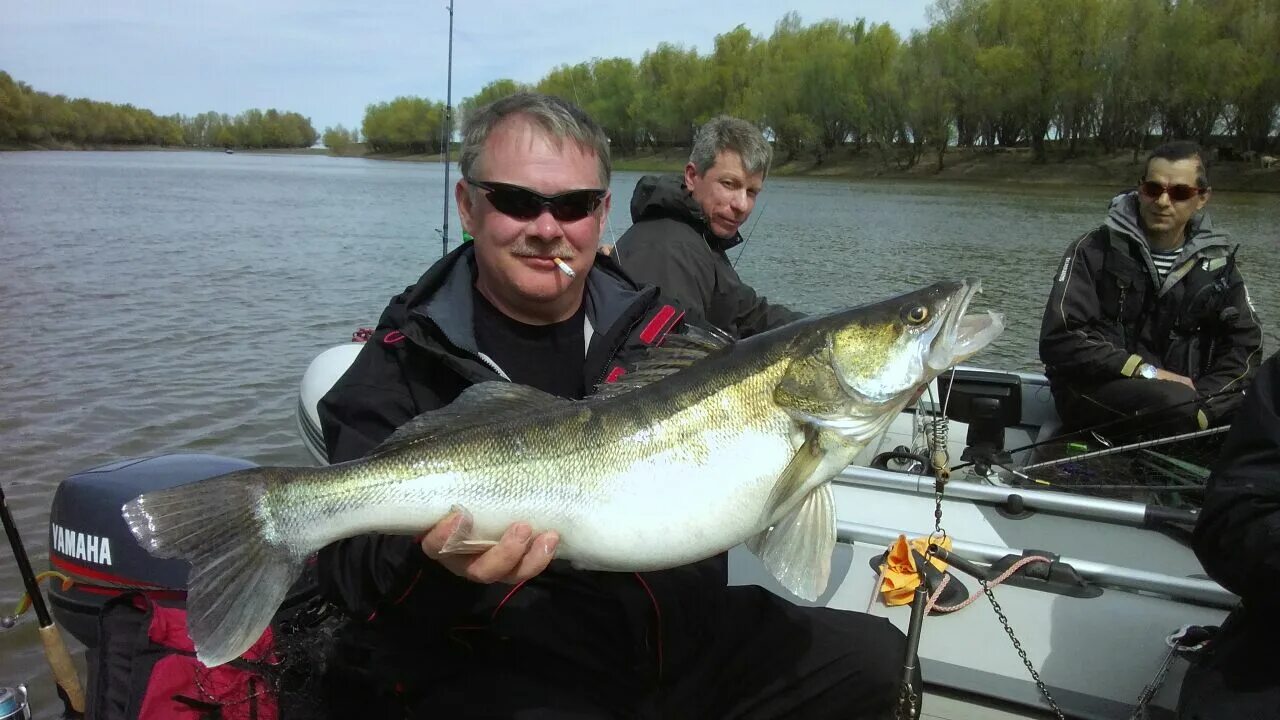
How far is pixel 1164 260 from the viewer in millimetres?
5352

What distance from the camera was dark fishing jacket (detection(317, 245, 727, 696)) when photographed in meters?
2.26

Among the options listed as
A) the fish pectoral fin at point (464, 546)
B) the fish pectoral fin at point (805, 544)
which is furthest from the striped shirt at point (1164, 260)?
the fish pectoral fin at point (464, 546)

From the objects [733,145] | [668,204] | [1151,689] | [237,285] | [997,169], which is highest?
[997,169]

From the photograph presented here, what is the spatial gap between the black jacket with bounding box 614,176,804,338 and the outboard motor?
93.6 inches

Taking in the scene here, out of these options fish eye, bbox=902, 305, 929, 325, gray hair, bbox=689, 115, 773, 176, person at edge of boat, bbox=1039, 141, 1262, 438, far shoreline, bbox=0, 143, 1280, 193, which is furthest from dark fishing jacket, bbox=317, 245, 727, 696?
far shoreline, bbox=0, 143, 1280, 193

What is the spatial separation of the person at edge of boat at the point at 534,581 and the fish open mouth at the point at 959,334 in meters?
0.89

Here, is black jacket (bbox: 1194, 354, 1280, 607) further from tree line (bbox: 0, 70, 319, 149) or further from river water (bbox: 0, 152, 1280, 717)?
tree line (bbox: 0, 70, 319, 149)

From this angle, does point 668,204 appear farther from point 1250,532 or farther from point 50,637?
point 50,637

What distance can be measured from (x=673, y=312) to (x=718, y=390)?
652mm

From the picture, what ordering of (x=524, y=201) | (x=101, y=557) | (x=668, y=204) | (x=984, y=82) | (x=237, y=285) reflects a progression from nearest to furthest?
(x=524, y=201) < (x=101, y=557) < (x=668, y=204) < (x=237, y=285) < (x=984, y=82)

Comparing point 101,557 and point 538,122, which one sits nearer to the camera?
point 538,122

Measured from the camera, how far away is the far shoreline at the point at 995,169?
3700 centimetres

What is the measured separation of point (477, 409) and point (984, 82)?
5640 cm

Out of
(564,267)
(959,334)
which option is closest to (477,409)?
(564,267)
